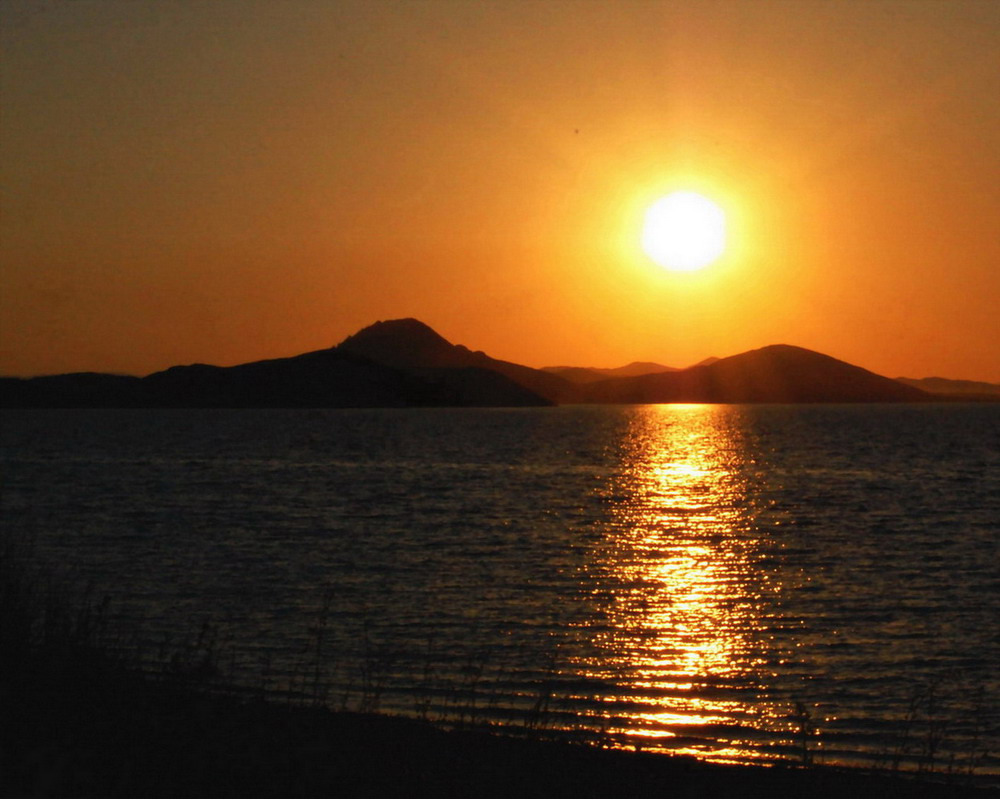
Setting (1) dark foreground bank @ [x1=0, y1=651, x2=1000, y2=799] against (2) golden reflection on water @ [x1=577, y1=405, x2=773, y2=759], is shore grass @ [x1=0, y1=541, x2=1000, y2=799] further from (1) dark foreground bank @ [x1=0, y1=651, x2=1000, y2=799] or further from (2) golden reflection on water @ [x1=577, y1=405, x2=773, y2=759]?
(2) golden reflection on water @ [x1=577, y1=405, x2=773, y2=759]

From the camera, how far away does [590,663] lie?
18391mm

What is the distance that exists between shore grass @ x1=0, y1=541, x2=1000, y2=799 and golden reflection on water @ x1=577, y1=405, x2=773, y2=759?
267 cm

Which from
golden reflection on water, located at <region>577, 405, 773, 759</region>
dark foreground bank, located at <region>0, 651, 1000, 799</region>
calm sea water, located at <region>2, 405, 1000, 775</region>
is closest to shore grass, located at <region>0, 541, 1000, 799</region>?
dark foreground bank, located at <region>0, 651, 1000, 799</region>

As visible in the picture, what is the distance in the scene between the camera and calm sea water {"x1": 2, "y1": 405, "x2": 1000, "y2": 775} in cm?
1534

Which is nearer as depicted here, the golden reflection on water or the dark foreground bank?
the dark foreground bank

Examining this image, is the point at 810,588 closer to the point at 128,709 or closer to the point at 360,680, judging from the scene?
the point at 360,680

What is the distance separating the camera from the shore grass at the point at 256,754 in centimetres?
A: 822

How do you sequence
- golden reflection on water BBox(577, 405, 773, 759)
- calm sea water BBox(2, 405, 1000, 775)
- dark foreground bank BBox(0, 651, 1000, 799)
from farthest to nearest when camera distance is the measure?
golden reflection on water BBox(577, 405, 773, 759) → calm sea water BBox(2, 405, 1000, 775) → dark foreground bank BBox(0, 651, 1000, 799)

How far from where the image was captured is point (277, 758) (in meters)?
9.00

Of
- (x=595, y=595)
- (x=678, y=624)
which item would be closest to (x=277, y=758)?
(x=678, y=624)

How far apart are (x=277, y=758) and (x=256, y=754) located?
0.22 meters

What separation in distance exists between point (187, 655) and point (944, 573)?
22.4 m

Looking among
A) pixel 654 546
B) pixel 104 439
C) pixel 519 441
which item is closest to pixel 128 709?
pixel 654 546

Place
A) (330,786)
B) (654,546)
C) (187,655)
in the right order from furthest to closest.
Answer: (654,546), (187,655), (330,786)
